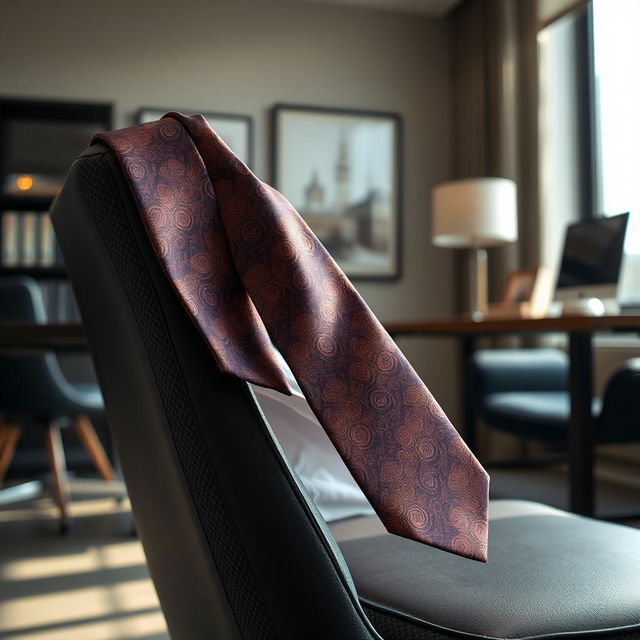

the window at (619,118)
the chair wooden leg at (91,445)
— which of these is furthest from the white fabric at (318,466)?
the window at (619,118)

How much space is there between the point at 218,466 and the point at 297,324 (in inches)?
5.2

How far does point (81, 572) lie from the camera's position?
2088mm

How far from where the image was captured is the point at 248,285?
1.99 ft

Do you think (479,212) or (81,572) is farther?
(479,212)

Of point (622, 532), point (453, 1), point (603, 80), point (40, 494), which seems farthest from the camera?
point (453, 1)

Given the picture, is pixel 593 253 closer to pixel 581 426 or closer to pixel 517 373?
pixel 517 373

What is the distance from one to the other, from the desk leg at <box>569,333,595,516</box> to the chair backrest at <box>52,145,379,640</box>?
4.84ft

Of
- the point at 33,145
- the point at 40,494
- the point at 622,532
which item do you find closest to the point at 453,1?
the point at 33,145

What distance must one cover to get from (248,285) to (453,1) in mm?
4232

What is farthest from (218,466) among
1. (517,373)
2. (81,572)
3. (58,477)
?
(517,373)


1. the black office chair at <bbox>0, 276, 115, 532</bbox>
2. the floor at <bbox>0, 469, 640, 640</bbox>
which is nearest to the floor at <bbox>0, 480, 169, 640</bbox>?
the floor at <bbox>0, 469, 640, 640</bbox>

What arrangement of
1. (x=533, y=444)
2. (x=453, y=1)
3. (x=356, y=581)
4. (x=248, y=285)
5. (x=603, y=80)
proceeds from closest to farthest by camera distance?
(x=248, y=285) → (x=356, y=581) → (x=603, y=80) → (x=533, y=444) → (x=453, y=1)

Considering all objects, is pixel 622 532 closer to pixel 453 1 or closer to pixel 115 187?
pixel 115 187

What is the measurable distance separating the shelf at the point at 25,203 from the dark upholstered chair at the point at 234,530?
3.24 meters
